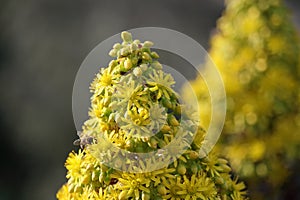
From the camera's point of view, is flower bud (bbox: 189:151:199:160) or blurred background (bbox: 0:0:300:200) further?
blurred background (bbox: 0:0:300:200)

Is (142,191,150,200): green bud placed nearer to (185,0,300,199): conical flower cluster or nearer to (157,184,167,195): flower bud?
(157,184,167,195): flower bud

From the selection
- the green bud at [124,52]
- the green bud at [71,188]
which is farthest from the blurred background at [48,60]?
the green bud at [124,52]

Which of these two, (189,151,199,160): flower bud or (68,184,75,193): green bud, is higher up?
(68,184,75,193): green bud

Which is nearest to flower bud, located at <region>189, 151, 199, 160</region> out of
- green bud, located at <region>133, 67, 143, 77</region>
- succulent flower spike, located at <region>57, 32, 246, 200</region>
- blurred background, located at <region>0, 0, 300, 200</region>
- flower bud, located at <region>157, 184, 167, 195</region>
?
succulent flower spike, located at <region>57, 32, 246, 200</region>

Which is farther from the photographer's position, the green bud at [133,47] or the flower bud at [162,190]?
the green bud at [133,47]

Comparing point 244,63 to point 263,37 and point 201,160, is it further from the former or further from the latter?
point 201,160

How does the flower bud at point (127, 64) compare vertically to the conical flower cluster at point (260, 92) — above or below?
below

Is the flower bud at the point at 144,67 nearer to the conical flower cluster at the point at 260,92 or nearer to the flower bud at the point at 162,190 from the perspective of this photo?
the flower bud at the point at 162,190

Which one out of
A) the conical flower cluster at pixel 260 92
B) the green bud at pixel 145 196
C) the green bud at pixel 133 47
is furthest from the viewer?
the conical flower cluster at pixel 260 92

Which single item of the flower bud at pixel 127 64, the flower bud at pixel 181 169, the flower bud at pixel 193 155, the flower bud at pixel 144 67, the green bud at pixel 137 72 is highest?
the flower bud at pixel 127 64
